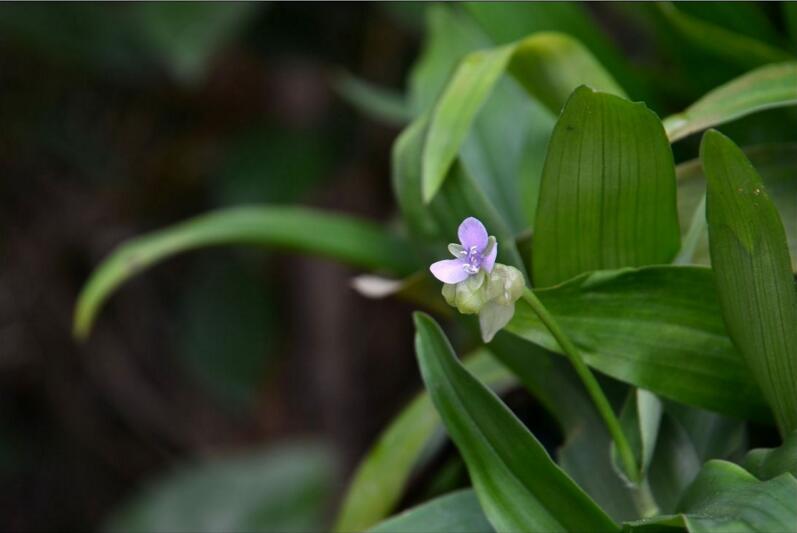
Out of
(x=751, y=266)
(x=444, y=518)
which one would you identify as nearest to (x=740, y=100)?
(x=751, y=266)

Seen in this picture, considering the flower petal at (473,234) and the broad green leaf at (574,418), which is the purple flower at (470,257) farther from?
the broad green leaf at (574,418)

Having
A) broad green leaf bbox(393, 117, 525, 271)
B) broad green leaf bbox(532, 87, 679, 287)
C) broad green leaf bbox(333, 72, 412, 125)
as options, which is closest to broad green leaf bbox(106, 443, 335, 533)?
broad green leaf bbox(333, 72, 412, 125)

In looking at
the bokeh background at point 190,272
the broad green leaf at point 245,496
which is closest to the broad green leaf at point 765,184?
the bokeh background at point 190,272

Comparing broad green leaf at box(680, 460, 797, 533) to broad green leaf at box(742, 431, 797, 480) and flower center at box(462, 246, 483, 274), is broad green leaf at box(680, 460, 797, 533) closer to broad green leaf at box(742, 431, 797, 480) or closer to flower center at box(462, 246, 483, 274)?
broad green leaf at box(742, 431, 797, 480)

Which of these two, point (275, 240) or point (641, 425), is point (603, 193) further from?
point (275, 240)

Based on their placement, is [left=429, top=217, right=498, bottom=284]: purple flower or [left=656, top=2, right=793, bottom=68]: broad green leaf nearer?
[left=429, top=217, right=498, bottom=284]: purple flower
